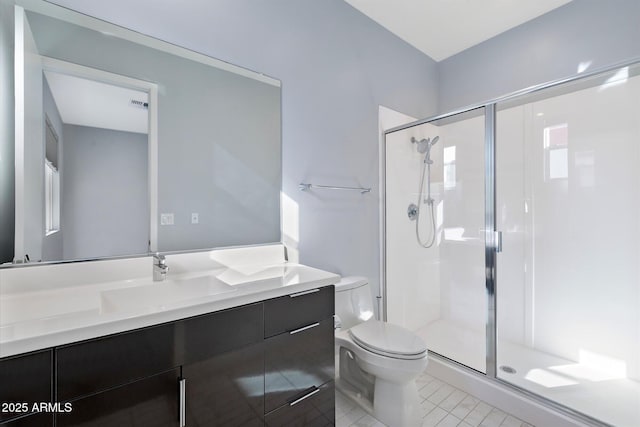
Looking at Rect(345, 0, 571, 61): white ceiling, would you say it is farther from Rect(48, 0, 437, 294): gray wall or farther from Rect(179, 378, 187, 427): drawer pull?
Rect(179, 378, 187, 427): drawer pull

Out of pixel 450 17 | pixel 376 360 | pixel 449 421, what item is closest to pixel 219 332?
pixel 376 360

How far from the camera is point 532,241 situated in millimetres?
2338

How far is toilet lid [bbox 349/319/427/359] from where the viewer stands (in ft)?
4.87

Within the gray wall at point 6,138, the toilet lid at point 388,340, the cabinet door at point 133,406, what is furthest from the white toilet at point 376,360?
the gray wall at point 6,138

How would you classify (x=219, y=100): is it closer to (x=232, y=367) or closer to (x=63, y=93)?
(x=63, y=93)

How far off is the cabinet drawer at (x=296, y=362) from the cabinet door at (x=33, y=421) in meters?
0.61

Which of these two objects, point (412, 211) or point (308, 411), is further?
point (412, 211)

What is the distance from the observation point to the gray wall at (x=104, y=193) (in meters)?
1.17

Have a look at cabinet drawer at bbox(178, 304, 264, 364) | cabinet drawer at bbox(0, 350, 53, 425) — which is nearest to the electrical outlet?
cabinet drawer at bbox(178, 304, 264, 364)

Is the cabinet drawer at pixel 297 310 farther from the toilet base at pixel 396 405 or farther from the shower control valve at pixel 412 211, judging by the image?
the shower control valve at pixel 412 211

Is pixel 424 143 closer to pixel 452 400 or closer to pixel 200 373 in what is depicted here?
pixel 452 400

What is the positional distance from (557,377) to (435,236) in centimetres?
123

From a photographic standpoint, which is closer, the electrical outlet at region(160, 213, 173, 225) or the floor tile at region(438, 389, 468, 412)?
Answer: the electrical outlet at region(160, 213, 173, 225)

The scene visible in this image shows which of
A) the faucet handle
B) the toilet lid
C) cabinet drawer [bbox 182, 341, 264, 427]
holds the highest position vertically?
the faucet handle
